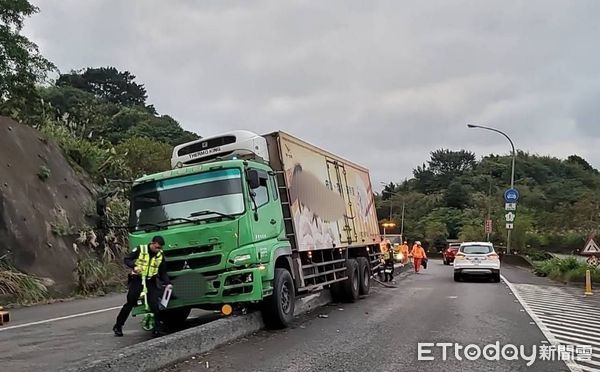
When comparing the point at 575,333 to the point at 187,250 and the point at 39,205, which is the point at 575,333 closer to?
the point at 187,250

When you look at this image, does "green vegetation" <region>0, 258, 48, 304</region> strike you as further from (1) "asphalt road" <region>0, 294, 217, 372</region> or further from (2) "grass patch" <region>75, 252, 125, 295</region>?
(2) "grass patch" <region>75, 252, 125, 295</region>

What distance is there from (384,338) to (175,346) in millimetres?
3363

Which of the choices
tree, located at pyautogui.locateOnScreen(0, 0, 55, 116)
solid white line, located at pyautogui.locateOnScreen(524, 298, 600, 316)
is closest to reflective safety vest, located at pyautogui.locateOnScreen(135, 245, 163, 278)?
solid white line, located at pyautogui.locateOnScreen(524, 298, 600, 316)

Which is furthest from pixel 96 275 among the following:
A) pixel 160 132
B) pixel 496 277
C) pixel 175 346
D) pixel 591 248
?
pixel 160 132

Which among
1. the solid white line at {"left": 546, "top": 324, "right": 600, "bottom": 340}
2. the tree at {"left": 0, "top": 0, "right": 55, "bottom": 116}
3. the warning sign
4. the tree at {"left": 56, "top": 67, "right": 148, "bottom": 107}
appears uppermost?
the tree at {"left": 56, "top": 67, "right": 148, "bottom": 107}

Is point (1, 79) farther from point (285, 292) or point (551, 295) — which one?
point (551, 295)

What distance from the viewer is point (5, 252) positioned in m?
16.8

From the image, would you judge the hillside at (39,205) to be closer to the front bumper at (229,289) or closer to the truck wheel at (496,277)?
the front bumper at (229,289)

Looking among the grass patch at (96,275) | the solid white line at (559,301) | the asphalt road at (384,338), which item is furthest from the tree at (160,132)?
the asphalt road at (384,338)

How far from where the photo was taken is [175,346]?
25.1ft

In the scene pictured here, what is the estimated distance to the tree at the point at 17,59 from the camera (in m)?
18.5

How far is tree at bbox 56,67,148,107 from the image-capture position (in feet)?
260

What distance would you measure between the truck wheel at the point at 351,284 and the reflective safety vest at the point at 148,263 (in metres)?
6.63

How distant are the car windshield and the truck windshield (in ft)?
50.0
